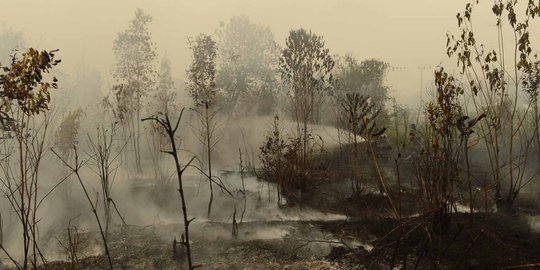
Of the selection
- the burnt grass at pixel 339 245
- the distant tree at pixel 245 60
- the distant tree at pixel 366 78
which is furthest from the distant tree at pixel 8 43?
the burnt grass at pixel 339 245

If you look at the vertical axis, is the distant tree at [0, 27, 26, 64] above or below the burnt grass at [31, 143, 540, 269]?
above

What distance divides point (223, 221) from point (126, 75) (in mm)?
19168

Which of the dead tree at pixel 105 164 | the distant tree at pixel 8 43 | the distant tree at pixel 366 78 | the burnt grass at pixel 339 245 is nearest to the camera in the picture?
the dead tree at pixel 105 164

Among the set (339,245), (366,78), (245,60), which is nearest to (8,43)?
(245,60)

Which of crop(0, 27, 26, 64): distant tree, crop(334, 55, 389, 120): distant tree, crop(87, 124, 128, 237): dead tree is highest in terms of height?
crop(0, 27, 26, 64): distant tree

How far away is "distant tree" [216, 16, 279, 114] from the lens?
3147cm

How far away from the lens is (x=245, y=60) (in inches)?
1331

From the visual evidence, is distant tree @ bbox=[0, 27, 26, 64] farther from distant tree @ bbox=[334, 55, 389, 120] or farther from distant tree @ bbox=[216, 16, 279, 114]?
distant tree @ bbox=[334, 55, 389, 120]

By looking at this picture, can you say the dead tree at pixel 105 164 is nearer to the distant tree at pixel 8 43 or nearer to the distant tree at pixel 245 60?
the distant tree at pixel 245 60

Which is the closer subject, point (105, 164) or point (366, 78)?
point (105, 164)

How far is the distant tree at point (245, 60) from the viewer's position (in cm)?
3147

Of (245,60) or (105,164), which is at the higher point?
(245,60)

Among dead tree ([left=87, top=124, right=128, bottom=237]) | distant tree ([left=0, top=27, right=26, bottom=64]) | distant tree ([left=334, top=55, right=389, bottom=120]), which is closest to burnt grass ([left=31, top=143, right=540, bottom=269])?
dead tree ([left=87, top=124, right=128, bottom=237])

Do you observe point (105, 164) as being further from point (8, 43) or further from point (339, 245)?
point (8, 43)
